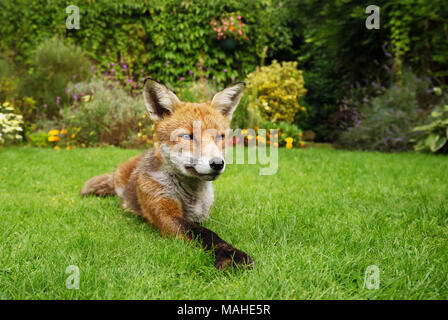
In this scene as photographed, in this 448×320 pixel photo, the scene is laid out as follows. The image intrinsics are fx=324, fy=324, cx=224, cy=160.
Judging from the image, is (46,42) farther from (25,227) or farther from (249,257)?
(249,257)

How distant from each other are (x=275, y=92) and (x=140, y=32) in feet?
15.0

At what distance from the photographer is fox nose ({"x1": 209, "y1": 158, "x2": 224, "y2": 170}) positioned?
2.30 meters

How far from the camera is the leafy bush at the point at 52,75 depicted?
8578 millimetres

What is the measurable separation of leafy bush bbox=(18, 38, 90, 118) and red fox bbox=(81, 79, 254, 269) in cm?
662

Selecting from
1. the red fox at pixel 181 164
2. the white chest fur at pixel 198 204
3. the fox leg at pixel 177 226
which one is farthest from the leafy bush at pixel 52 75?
the white chest fur at pixel 198 204

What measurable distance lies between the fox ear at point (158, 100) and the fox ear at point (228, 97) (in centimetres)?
37

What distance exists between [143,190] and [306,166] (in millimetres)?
3718

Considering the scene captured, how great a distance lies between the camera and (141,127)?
8125 mm

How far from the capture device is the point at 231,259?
197 centimetres

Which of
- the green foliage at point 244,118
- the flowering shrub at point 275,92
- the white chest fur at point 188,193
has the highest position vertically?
the flowering shrub at point 275,92

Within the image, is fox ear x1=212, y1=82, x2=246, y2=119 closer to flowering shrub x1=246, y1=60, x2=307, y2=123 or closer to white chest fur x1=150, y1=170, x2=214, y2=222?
white chest fur x1=150, y1=170, x2=214, y2=222

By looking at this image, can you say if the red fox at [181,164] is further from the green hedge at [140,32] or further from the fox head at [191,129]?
the green hedge at [140,32]

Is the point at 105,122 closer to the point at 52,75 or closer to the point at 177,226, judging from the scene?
the point at 52,75

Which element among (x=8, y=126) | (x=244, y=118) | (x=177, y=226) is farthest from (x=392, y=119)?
(x=8, y=126)
